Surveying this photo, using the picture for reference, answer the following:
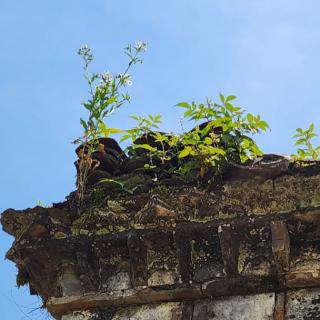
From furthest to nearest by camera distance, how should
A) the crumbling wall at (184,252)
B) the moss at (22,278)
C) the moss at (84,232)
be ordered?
the moss at (22,278), the moss at (84,232), the crumbling wall at (184,252)

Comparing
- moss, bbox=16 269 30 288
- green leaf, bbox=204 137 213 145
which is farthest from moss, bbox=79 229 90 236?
green leaf, bbox=204 137 213 145

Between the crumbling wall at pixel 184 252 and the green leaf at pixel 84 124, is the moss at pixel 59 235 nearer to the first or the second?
the crumbling wall at pixel 184 252

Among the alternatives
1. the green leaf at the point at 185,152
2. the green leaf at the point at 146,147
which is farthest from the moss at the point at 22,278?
the green leaf at the point at 185,152

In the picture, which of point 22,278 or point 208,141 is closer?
point 208,141

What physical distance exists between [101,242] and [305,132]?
4.55 ft

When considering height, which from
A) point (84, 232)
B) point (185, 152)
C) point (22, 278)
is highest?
point (185, 152)

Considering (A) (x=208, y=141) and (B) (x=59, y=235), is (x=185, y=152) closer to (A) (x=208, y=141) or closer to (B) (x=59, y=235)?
(A) (x=208, y=141)

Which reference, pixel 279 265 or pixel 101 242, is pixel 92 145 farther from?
pixel 279 265

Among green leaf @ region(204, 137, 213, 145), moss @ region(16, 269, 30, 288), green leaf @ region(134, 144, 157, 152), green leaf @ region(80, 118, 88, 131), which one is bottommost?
moss @ region(16, 269, 30, 288)

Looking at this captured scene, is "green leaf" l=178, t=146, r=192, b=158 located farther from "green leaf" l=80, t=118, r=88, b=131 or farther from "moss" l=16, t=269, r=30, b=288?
"moss" l=16, t=269, r=30, b=288

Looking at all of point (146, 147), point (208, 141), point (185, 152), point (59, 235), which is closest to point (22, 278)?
point (59, 235)

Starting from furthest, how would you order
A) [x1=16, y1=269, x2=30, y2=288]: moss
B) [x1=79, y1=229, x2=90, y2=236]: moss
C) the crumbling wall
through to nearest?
[x1=16, y1=269, x2=30, y2=288]: moss
[x1=79, y1=229, x2=90, y2=236]: moss
the crumbling wall

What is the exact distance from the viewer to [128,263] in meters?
4.76

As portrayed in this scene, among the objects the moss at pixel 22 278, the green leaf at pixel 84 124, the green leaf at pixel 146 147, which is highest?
the green leaf at pixel 84 124
